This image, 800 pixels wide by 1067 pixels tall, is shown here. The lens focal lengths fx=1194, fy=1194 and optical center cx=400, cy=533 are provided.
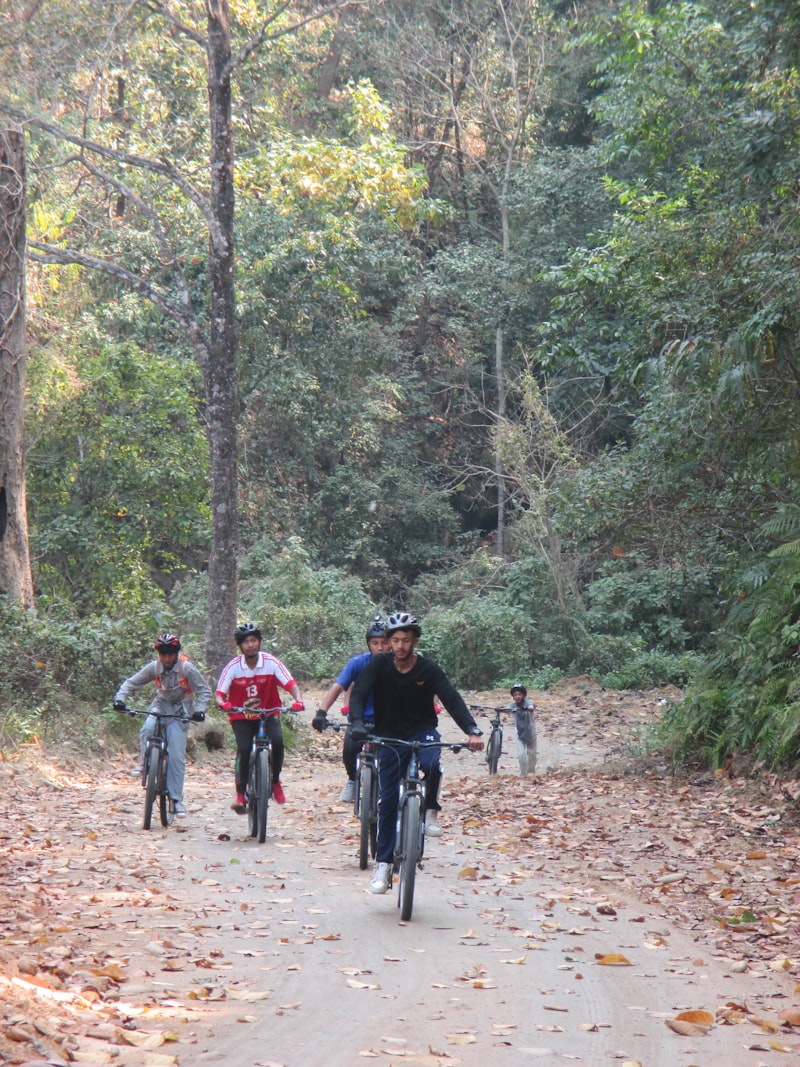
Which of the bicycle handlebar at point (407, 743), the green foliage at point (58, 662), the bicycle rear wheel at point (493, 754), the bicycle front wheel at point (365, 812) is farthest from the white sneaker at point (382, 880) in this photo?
the bicycle rear wheel at point (493, 754)

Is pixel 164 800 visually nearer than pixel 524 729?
Yes

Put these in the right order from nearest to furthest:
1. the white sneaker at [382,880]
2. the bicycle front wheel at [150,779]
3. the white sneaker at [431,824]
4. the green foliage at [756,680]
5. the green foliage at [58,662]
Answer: the white sneaker at [382,880]
the white sneaker at [431,824]
the bicycle front wheel at [150,779]
the green foliage at [756,680]
the green foliage at [58,662]

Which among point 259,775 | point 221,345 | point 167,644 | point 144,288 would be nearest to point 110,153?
point 144,288

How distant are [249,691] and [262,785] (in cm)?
94

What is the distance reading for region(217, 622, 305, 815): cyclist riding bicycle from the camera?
11141mm

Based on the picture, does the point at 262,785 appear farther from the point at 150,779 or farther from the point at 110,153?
the point at 110,153

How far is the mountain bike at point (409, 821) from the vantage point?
7.63 meters

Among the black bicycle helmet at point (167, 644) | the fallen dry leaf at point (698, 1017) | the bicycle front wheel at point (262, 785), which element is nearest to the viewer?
the fallen dry leaf at point (698, 1017)

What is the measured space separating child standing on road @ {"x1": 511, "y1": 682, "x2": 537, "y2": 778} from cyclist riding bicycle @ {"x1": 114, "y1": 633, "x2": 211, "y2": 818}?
511 cm

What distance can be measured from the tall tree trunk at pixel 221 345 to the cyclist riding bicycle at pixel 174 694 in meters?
6.76

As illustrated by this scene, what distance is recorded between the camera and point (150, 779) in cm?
1133

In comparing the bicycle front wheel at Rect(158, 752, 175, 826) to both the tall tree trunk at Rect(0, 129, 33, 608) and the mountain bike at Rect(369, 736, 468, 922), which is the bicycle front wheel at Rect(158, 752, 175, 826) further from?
the tall tree trunk at Rect(0, 129, 33, 608)

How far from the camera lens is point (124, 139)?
29.7 m

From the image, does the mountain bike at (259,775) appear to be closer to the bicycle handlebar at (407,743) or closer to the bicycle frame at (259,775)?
the bicycle frame at (259,775)
